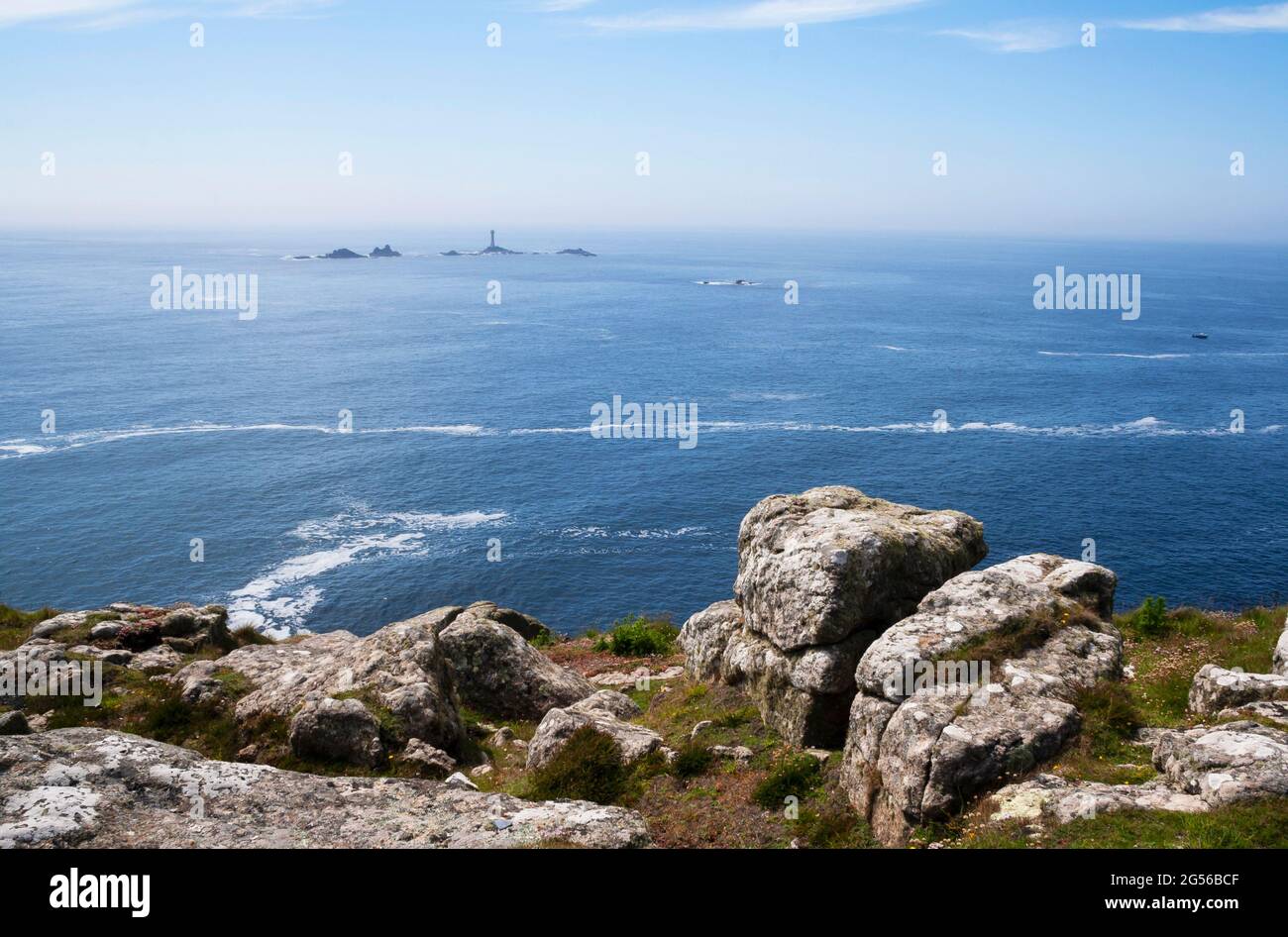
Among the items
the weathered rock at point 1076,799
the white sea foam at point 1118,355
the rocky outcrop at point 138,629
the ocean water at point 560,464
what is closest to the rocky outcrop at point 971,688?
the weathered rock at point 1076,799

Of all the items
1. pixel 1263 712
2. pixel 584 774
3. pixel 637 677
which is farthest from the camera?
pixel 637 677

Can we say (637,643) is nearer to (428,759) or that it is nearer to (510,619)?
(510,619)

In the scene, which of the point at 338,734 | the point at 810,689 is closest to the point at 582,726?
the point at 810,689

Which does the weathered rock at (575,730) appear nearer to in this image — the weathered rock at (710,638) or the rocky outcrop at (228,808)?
the rocky outcrop at (228,808)

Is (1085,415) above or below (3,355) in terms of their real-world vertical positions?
below

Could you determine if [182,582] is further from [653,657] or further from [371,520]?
[653,657]
